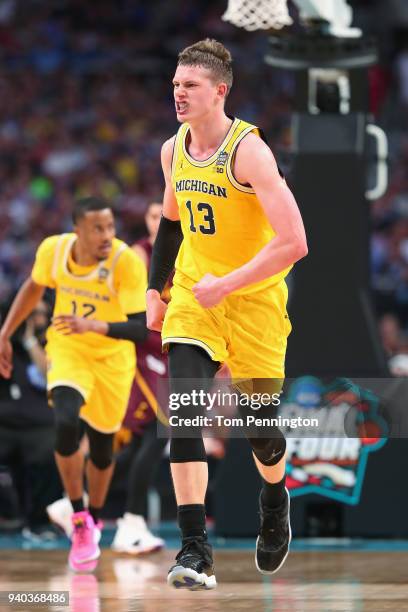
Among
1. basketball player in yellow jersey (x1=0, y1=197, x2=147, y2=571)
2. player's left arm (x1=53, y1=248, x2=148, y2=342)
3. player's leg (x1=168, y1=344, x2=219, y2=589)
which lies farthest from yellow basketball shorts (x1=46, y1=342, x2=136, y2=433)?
player's leg (x1=168, y1=344, x2=219, y2=589)

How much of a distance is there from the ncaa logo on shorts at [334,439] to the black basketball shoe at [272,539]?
9.62ft

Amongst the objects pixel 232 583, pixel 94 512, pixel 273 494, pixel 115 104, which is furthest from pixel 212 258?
pixel 115 104

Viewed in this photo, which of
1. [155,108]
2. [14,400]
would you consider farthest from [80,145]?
[14,400]

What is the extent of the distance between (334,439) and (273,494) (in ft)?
10.1

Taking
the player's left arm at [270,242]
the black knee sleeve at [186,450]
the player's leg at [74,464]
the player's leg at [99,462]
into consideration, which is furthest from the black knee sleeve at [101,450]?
the player's left arm at [270,242]

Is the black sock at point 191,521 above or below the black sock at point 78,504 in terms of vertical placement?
above

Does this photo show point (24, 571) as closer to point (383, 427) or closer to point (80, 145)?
point (383, 427)

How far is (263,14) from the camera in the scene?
979cm

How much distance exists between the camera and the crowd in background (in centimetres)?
1828

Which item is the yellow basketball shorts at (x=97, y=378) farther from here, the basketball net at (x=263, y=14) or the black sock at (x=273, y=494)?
the basketball net at (x=263, y=14)

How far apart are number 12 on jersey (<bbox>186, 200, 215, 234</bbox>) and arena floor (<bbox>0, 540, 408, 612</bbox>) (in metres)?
1.67

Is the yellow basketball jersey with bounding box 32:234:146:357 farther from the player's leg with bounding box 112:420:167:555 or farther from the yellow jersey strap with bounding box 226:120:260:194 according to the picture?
the yellow jersey strap with bounding box 226:120:260:194

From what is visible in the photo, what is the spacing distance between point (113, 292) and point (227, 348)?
2.58 metres

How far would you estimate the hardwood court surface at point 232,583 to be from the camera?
6.13 metres
